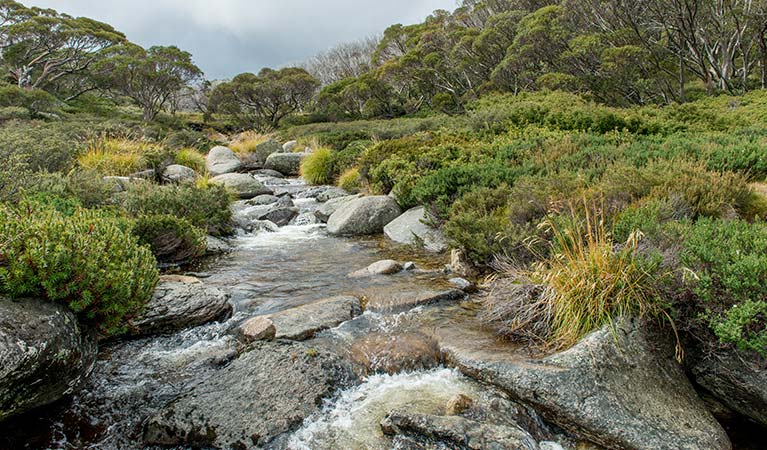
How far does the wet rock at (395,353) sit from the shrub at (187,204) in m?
5.16

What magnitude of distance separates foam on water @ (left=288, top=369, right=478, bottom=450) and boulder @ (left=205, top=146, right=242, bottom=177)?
17.0 meters

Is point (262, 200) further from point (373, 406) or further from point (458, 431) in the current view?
point (458, 431)

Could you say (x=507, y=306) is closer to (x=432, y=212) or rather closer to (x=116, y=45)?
(x=432, y=212)

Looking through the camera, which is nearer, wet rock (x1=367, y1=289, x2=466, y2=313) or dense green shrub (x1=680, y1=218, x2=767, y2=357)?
dense green shrub (x1=680, y1=218, x2=767, y2=357)

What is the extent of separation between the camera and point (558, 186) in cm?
659

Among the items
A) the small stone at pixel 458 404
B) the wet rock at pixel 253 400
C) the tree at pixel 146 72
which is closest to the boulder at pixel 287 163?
Answer: the wet rock at pixel 253 400

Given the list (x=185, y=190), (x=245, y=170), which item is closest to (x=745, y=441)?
(x=185, y=190)

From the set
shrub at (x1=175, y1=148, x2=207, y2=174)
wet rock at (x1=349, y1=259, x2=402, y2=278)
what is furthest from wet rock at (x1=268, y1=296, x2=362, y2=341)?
shrub at (x1=175, y1=148, x2=207, y2=174)

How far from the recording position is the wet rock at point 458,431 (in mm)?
2891

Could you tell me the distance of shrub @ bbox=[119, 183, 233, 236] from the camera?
823 centimetres

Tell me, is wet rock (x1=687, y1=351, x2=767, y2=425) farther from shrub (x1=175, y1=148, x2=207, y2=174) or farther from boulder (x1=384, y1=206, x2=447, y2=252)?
shrub (x1=175, y1=148, x2=207, y2=174)

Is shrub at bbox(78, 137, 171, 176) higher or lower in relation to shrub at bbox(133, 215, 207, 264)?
higher

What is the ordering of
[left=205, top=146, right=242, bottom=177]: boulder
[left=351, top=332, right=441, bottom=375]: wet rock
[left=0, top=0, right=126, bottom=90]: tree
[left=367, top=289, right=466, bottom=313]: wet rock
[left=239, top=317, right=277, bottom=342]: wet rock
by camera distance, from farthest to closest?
[left=0, top=0, right=126, bottom=90]: tree → [left=205, top=146, right=242, bottom=177]: boulder → [left=367, top=289, right=466, bottom=313]: wet rock → [left=239, top=317, right=277, bottom=342]: wet rock → [left=351, top=332, right=441, bottom=375]: wet rock

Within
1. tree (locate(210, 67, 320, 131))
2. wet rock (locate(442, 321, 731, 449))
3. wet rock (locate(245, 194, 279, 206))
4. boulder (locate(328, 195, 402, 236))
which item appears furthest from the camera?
tree (locate(210, 67, 320, 131))
